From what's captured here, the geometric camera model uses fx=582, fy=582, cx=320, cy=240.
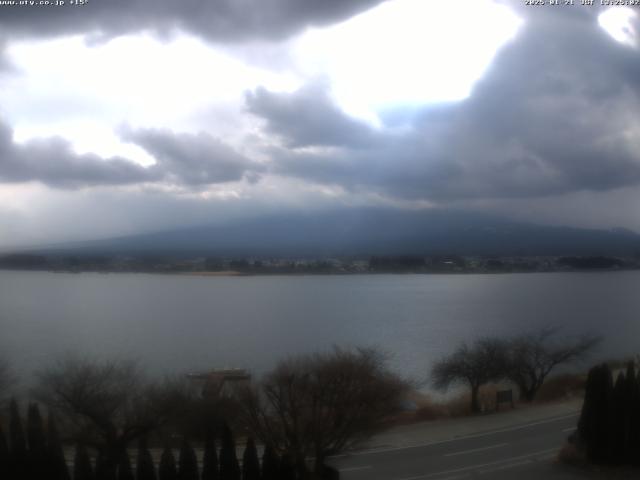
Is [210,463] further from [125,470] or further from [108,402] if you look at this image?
[108,402]

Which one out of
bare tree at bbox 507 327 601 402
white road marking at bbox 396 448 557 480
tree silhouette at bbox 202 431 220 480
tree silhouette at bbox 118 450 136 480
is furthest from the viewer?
bare tree at bbox 507 327 601 402

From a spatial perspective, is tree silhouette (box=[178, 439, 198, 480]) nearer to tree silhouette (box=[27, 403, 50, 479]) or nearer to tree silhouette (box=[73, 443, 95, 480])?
tree silhouette (box=[73, 443, 95, 480])

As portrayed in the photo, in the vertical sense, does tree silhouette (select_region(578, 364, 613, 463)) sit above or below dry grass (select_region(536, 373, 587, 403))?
above

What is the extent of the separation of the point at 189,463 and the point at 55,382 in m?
Answer: 2.14

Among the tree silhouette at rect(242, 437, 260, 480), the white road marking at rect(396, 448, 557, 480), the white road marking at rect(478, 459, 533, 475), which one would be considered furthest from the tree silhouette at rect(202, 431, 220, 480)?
the white road marking at rect(478, 459, 533, 475)

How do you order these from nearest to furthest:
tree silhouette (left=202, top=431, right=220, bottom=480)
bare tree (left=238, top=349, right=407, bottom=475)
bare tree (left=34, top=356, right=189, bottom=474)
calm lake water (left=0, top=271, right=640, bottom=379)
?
tree silhouette (left=202, top=431, right=220, bottom=480) → bare tree (left=34, top=356, right=189, bottom=474) → bare tree (left=238, top=349, right=407, bottom=475) → calm lake water (left=0, top=271, right=640, bottom=379)

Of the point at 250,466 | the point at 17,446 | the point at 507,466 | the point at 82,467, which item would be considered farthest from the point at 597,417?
the point at 17,446

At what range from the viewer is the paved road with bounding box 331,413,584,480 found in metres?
6.63

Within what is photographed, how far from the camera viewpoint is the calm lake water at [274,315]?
1080cm

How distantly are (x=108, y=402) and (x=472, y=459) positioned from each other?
4.38m

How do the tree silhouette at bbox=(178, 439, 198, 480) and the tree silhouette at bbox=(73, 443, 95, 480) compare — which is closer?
the tree silhouette at bbox=(73, 443, 95, 480)

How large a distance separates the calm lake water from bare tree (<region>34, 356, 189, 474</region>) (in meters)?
1.79

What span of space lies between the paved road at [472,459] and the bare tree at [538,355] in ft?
9.39

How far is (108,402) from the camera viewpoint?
662 centimetres
